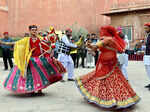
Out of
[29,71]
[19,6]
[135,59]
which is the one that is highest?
[19,6]

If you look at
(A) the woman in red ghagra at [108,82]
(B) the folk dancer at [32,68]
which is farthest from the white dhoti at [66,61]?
(A) the woman in red ghagra at [108,82]

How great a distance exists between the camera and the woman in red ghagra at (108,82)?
3.71m

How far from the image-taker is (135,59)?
15.9m

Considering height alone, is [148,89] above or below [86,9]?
below

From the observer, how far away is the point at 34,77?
15.6 feet

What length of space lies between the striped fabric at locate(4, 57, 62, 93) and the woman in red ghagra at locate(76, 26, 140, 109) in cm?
101

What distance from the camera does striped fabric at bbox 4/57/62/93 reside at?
4.66 m

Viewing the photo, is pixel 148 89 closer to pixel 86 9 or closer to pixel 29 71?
pixel 29 71

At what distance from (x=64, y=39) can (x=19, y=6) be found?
70.1 ft

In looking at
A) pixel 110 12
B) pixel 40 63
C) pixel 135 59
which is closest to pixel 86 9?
pixel 110 12

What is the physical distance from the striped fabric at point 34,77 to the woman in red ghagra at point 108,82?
101 centimetres

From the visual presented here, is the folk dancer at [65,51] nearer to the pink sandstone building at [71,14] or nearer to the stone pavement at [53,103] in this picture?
the stone pavement at [53,103]

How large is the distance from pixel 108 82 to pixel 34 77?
1.66m

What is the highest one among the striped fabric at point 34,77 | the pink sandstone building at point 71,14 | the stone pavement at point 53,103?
the pink sandstone building at point 71,14
